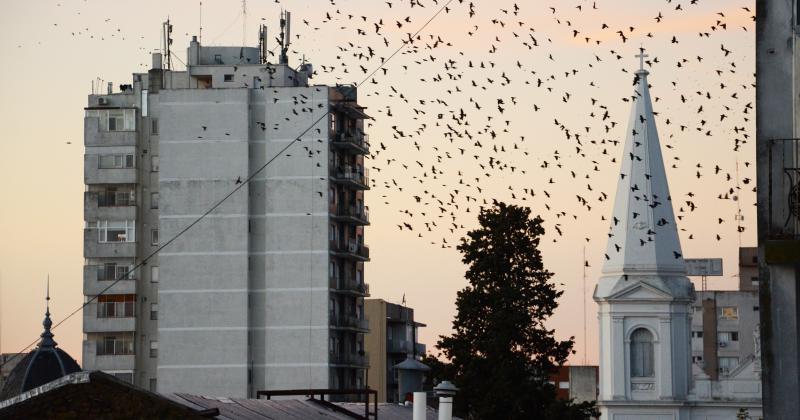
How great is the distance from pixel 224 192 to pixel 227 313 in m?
6.67

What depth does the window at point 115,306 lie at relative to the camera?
110188mm

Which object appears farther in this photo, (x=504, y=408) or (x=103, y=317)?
(x=103, y=317)

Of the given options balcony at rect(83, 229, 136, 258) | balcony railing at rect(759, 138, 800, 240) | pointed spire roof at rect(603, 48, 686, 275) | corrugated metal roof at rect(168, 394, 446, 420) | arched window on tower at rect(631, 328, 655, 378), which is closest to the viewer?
balcony railing at rect(759, 138, 800, 240)

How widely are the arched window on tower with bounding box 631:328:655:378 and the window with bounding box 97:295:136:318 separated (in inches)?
1300

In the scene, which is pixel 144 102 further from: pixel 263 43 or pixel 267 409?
pixel 267 409

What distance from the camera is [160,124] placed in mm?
107875

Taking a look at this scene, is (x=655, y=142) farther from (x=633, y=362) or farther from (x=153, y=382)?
(x=153, y=382)

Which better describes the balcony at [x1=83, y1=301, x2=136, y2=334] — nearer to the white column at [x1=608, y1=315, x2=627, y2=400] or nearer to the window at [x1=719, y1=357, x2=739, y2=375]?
the white column at [x1=608, y1=315, x2=627, y2=400]

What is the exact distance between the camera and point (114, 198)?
368ft

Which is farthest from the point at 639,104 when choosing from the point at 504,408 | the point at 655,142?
the point at 504,408

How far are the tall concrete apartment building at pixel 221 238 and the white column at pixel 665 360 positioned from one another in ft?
71.5

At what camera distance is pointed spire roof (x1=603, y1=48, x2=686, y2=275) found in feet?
380

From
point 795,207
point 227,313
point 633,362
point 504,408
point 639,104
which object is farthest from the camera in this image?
point 633,362

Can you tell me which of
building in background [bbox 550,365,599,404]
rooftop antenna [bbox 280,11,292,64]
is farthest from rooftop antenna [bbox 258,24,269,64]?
building in background [bbox 550,365,599,404]
